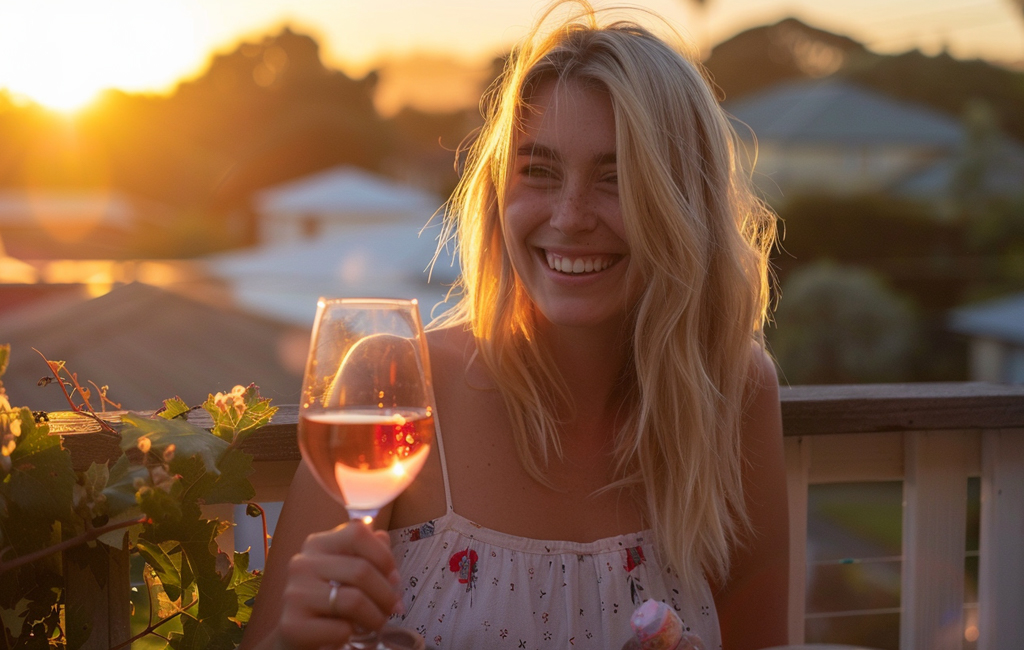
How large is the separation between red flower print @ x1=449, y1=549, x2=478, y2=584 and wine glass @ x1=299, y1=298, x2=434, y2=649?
620mm

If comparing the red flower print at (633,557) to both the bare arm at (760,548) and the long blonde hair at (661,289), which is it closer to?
the long blonde hair at (661,289)

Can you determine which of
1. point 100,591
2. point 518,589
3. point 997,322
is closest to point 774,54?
point 997,322

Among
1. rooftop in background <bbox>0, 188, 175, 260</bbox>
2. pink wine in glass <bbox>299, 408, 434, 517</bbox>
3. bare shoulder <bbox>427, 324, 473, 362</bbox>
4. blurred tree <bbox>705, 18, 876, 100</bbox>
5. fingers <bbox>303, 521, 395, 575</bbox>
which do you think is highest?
blurred tree <bbox>705, 18, 876, 100</bbox>

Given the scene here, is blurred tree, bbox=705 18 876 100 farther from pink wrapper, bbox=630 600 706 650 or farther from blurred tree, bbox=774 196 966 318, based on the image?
→ pink wrapper, bbox=630 600 706 650

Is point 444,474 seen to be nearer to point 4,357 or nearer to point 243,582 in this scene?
point 243,582

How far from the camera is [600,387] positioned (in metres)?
1.95

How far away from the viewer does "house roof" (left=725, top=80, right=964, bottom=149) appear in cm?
2784

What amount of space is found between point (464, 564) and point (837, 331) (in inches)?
608

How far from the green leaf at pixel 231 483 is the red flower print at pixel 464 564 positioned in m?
0.47

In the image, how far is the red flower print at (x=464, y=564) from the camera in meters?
1.60

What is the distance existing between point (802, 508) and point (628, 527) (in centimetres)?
46

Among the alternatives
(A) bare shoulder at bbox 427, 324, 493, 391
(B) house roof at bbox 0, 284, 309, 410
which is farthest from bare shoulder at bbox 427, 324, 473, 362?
(B) house roof at bbox 0, 284, 309, 410

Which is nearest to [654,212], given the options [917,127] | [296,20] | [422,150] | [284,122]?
[917,127]

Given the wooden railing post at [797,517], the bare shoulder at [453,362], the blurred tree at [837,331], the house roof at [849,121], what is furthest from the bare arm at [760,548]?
the house roof at [849,121]
